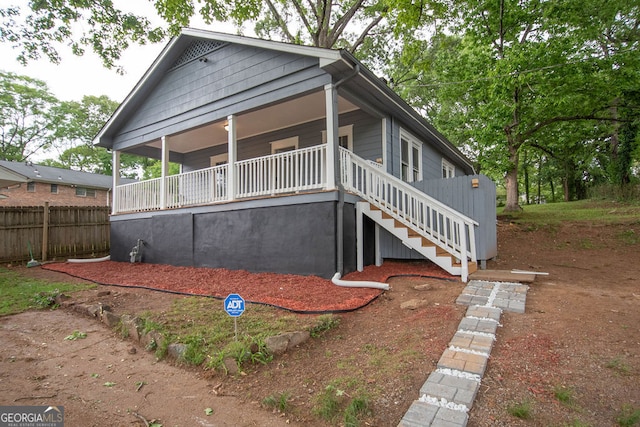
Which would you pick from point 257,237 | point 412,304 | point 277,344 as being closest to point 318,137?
point 257,237

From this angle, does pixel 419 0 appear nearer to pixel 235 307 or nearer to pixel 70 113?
pixel 235 307

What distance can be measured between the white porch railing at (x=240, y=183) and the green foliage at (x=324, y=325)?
299 centimetres

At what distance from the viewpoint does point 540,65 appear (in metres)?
10.1

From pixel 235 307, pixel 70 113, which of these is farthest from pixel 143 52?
pixel 70 113

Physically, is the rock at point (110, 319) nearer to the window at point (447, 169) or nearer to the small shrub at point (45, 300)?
the small shrub at point (45, 300)

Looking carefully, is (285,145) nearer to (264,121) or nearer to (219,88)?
(264,121)

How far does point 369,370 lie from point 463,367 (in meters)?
0.76

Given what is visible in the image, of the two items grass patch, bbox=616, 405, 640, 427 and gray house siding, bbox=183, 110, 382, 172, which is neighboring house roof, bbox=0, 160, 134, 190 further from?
grass patch, bbox=616, 405, 640, 427

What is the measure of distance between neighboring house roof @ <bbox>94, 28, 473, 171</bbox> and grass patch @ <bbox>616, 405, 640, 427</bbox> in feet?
18.4

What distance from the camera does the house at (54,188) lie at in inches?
738

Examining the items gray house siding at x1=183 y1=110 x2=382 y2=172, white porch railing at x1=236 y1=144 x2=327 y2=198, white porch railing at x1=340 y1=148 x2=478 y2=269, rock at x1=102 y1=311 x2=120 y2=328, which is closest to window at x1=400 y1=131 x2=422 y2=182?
gray house siding at x1=183 y1=110 x2=382 y2=172

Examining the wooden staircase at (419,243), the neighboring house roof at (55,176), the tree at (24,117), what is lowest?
the wooden staircase at (419,243)

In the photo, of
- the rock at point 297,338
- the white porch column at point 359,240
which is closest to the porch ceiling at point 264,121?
the white porch column at point 359,240

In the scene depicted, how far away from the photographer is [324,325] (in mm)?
3584
